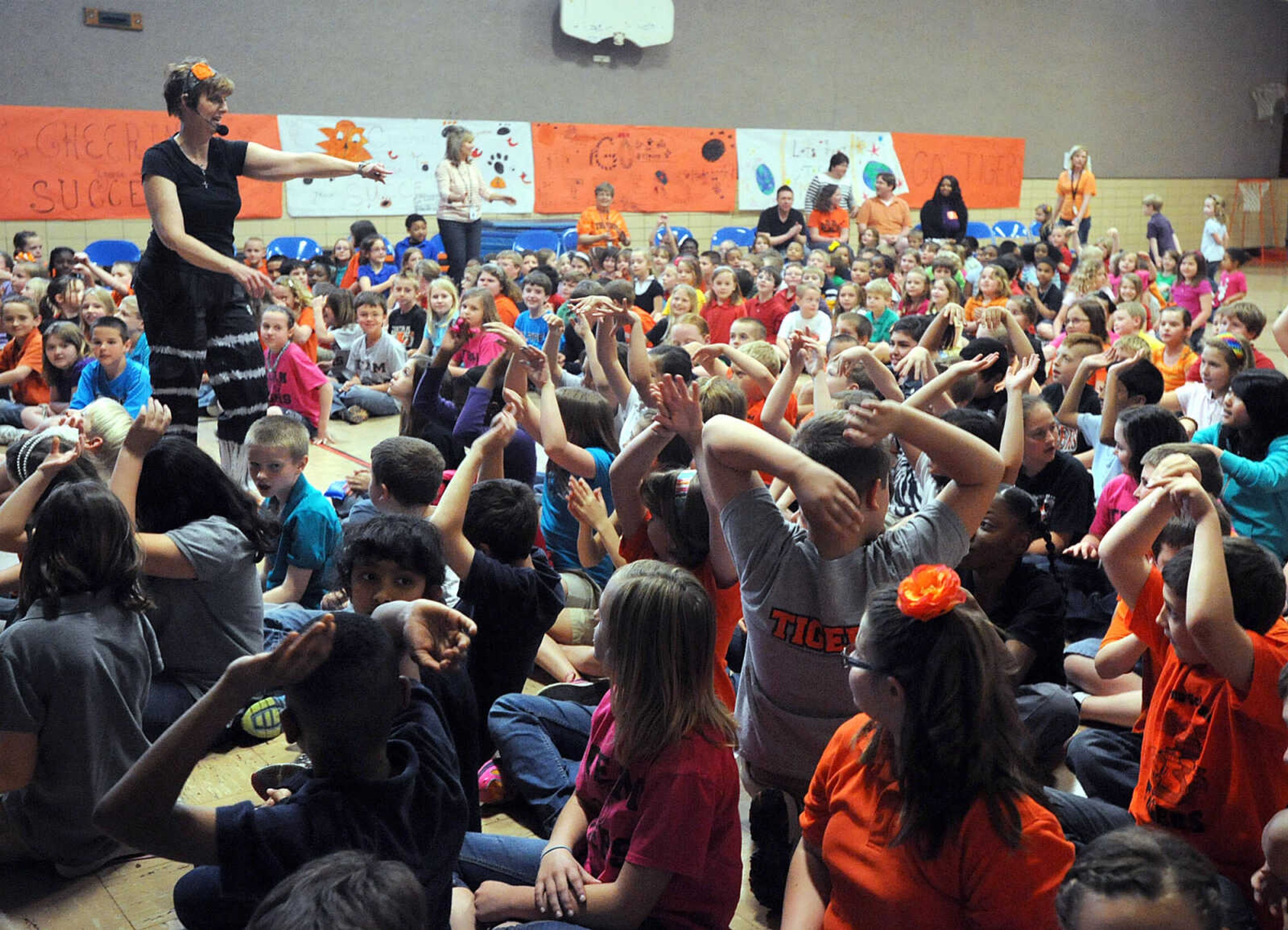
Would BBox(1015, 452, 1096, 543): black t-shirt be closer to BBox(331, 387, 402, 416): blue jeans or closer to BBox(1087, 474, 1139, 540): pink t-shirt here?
BBox(1087, 474, 1139, 540): pink t-shirt

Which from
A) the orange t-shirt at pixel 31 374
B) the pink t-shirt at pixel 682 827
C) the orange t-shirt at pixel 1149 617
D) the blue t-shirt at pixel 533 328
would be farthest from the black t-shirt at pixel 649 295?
the pink t-shirt at pixel 682 827

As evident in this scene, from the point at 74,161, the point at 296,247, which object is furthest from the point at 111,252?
the point at 296,247

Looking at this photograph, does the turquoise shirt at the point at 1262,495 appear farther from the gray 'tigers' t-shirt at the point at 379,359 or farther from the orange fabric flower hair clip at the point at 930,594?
the gray 'tigers' t-shirt at the point at 379,359

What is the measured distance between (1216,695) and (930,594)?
871 mm

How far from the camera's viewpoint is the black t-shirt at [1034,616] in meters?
3.12

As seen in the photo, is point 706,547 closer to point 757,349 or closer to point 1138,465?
point 1138,465

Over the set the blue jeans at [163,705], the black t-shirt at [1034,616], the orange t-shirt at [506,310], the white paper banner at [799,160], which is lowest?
the blue jeans at [163,705]

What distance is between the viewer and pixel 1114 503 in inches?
145

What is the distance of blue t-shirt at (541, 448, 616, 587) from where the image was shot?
3.79 metres

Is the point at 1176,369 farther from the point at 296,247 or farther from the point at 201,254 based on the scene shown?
the point at 296,247

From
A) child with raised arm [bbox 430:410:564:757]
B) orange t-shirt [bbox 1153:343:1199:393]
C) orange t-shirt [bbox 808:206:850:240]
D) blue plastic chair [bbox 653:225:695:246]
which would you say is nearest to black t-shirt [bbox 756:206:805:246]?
orange t-shirt [bbox 808:206:850:240]

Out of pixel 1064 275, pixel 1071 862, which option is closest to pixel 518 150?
pixel 1064 275

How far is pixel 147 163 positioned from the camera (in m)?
3.98

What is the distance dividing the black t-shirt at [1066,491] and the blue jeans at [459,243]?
7450mm
